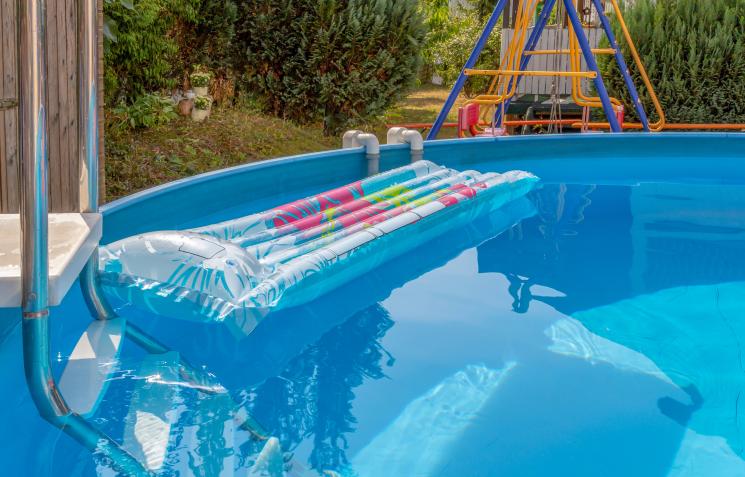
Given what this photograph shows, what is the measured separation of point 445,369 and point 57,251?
1.14 metres

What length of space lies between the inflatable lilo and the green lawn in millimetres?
2569

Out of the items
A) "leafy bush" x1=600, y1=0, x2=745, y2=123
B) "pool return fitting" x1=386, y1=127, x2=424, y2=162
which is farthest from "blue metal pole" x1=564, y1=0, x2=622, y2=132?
"leafy bush" x1=600, y1=0, x2=745, y2=123

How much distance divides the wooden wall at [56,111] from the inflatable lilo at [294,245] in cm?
111

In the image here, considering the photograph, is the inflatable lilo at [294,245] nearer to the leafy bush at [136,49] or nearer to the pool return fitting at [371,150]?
the pool return fitting at [371,150]

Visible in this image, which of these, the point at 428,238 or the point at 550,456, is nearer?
the point at 550,456

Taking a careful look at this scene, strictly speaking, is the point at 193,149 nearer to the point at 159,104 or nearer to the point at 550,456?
the point at 159,104

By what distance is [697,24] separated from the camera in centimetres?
817

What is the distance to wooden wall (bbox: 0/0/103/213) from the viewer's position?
3.32 m

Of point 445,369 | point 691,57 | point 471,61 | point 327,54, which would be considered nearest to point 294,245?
point 445,369

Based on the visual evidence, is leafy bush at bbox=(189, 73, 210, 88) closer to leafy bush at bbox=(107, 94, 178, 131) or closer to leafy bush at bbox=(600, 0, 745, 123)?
leafy bush at bbox=(107, 94, 178, 131)

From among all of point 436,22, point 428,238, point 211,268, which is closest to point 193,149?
point 428,238

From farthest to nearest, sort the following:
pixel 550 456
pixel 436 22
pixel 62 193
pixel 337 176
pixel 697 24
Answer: pixel 436 22, pixel 697 24, pixel 337 176, pixel 62 193, pixel 550 456

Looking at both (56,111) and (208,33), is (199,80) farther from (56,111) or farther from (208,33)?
(56,111)

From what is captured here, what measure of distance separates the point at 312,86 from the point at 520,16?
2763 mm
